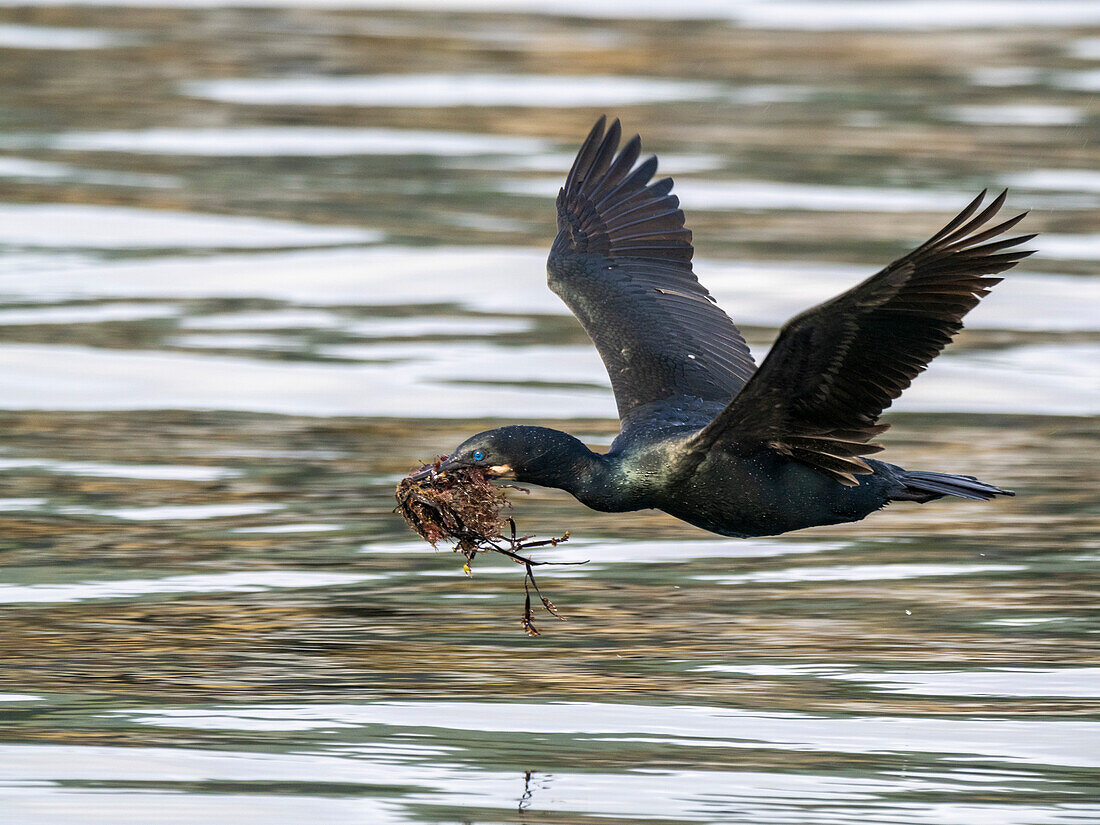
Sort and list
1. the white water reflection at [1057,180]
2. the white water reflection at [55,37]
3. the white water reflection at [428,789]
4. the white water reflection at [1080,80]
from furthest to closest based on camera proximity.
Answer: the white water reflection at [55,37], the white water reflection at [1080,80], the white water reflection at [1057,180], the white water reflection at [428,789]

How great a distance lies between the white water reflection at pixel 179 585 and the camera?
342 inches

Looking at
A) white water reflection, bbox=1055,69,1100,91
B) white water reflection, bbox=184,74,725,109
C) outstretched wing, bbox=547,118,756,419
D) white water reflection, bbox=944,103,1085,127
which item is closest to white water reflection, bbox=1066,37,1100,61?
white water reflection, bbox=1055,69,1100,91

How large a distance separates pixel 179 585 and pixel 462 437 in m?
2.50

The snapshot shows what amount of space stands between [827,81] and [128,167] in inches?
283

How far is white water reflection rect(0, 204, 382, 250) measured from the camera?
15.4m

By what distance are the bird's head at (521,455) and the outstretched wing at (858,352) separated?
416mm

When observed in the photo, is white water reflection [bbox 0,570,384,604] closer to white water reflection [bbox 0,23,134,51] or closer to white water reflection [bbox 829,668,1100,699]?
white water reflection [bbox 829,668,1100,699]

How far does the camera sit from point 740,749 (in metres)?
6.94

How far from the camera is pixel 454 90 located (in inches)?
818

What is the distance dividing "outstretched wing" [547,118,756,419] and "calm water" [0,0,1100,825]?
912 millimetres

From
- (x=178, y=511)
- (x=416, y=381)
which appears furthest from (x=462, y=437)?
(x=178, y=511)

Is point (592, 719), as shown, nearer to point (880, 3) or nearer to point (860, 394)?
point (860, 394)

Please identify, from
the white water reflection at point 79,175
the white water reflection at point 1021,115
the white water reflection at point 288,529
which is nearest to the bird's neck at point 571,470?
the white water reflection at point 288,529

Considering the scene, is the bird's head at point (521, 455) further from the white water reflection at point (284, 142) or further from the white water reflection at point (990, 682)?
the white water reflection at point (284, 142)
